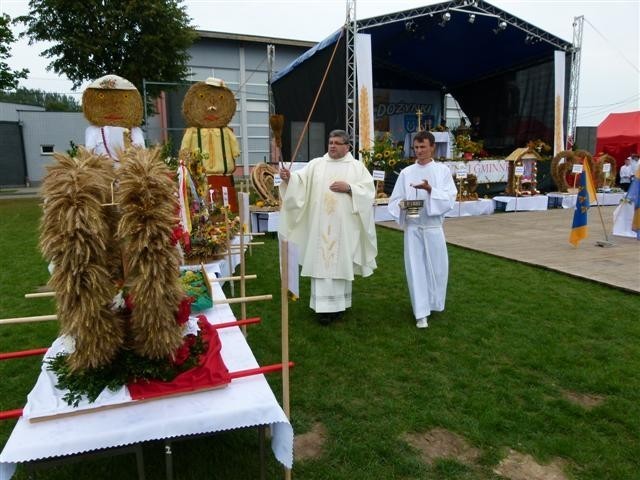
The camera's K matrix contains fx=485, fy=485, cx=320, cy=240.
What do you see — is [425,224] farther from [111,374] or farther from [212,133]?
[212,133]

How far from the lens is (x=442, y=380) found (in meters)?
3.39

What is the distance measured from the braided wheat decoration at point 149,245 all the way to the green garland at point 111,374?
91 millimetres

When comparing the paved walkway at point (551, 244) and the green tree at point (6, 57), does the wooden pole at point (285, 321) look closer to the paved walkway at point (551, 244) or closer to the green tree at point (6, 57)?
the paved walkway at point (551, 244)

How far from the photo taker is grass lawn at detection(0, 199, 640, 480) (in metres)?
2.50

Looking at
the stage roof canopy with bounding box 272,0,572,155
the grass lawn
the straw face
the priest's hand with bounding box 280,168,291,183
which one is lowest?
the grass lawn

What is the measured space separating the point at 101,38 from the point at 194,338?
49.3 ft

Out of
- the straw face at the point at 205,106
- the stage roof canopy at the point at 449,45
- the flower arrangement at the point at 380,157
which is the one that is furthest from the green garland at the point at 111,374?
the stage roof canopy at the point at 449,45

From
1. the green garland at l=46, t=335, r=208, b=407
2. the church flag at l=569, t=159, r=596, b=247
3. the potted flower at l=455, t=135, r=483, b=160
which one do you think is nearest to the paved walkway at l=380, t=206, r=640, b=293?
the church flag at l=569, t=159, r=596, b=247

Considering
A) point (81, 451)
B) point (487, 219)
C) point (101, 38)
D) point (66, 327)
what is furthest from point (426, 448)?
point (101, 38)

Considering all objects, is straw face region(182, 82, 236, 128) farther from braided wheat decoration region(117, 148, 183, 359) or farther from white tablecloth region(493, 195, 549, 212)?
white tablecloth region(493, 195, 549, 212)

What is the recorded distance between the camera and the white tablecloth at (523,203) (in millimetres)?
12406

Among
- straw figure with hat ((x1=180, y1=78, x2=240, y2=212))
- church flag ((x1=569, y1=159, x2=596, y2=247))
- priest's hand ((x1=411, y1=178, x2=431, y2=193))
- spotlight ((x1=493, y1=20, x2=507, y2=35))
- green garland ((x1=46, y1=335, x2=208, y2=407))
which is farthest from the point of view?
spotlight ((x1=493, y1=20, x2=507, y2=35))

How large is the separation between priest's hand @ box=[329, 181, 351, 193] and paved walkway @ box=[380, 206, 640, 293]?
136 inches

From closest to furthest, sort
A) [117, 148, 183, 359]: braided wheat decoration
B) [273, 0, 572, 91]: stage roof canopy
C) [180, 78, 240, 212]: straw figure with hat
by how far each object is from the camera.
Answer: [117, 148, 183, 359]: braided wheat decoration < [180, 78, 240, 212]: straw figure with hat < [273, 0, 572, 91]: stage roof canopy
